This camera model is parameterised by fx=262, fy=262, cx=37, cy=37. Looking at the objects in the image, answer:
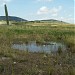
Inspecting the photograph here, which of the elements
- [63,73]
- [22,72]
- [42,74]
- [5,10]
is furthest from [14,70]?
[5,10]

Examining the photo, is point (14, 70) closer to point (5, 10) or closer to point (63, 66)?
point (63, 66)

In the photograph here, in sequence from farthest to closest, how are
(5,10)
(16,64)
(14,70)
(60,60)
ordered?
(5,10) < (60,60) < (16,64) < (14,70)

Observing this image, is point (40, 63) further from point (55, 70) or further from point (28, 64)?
point (55, 70)

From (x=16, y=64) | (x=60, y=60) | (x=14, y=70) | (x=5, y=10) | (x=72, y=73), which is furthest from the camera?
(x=5, y=10)

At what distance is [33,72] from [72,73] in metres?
1.36

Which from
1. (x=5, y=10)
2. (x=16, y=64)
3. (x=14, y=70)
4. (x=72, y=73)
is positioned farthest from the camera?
(x=5, y=10)

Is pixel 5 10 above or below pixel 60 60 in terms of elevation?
above

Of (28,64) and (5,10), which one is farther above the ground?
(5,10)

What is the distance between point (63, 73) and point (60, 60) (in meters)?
2.72

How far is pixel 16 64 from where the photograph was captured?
10.6 meters

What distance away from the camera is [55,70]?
377 inches

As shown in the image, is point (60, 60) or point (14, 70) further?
point (60, 60)

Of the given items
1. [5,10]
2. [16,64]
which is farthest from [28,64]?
[5,10]

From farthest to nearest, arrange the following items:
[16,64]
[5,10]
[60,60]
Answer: [5,10]
[60,60]
[16,64]
